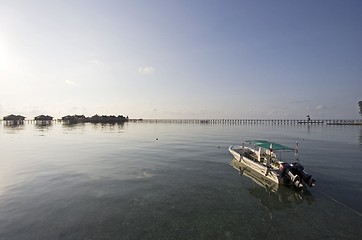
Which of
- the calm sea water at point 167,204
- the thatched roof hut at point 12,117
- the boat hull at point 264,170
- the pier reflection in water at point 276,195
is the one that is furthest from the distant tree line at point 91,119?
the pier reflection in water at point 276,195

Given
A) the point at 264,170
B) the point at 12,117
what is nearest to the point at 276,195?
the point at 264,170

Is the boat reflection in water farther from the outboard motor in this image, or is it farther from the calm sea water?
the outboard motor

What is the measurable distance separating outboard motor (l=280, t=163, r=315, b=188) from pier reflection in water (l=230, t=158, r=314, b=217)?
63 cm

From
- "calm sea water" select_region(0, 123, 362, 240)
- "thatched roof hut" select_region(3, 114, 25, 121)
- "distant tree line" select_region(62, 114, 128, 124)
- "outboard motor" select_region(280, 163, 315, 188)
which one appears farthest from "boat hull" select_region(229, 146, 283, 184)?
"distant tree line" select_region(62, 114, 128, 124)

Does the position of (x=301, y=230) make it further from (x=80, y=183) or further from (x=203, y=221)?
(x=80, y=183)

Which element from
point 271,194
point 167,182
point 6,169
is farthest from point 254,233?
point 6,169

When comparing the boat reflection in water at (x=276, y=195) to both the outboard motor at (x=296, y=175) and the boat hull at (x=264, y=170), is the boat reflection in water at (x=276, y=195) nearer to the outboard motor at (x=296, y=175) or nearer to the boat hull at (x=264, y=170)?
the boat hull at (x=264, y=170)

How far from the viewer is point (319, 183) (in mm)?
16406

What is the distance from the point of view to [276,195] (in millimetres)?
14125

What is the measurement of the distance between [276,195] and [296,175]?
2.22 m

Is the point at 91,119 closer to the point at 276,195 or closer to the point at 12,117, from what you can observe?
the point at 12,117

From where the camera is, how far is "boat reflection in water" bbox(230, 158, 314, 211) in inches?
501

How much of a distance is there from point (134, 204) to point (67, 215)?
3356 millimetres

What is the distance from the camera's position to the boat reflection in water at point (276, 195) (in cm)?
1273
